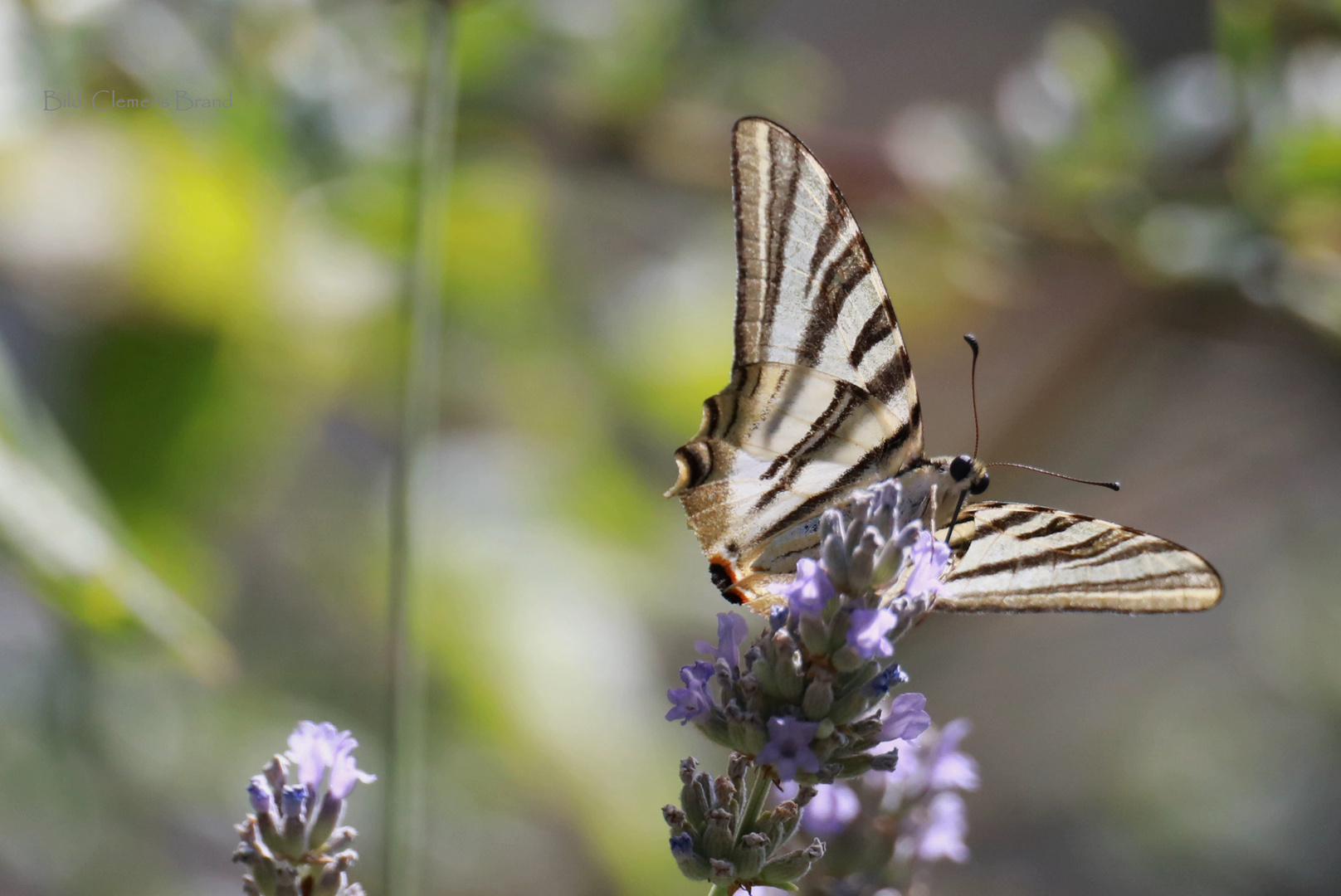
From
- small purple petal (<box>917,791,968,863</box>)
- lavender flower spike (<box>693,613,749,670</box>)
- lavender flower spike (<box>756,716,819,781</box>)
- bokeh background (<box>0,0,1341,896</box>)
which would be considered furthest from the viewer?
bokeh background (<box>0,0,1341,896</box>)

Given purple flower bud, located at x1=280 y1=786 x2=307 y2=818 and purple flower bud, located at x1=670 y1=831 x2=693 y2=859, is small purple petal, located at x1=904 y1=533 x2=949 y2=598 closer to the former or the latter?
purple flower bud, located at x1=670 y1=831 x2=693 y2=859

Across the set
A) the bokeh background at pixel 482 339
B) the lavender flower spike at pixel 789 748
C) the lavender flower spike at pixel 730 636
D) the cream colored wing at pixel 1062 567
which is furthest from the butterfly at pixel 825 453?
the bokeh background at pixel 482 339

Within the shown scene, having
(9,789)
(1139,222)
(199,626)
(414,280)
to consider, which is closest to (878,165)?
(1139,222)

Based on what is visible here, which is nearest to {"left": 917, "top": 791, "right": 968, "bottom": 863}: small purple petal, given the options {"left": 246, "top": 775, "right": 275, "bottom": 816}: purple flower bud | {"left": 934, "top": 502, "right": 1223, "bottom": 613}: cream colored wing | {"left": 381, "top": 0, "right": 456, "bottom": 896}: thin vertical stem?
{"left": 934, "top": 502, "right": 1223, "bottom": 613}: cream colored wing

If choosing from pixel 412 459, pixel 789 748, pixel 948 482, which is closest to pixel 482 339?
pixel 412 459

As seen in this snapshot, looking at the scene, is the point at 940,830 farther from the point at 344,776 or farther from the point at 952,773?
the point at 344,776

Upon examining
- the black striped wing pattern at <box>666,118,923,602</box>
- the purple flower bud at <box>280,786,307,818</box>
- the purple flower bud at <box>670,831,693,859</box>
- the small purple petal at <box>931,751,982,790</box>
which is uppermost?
the black striped wing pattern at <box>666,118,923,602</box>
